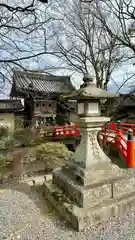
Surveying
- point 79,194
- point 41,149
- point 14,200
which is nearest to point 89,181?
point 79,194

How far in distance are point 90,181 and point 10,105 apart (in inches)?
578

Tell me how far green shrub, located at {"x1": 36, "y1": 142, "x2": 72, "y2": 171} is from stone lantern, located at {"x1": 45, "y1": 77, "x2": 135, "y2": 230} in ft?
7.18

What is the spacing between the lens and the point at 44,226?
290 cm

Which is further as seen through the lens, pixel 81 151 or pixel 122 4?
pixel 122 4

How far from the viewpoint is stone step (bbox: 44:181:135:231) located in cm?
287

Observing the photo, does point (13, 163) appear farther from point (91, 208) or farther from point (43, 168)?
point (91, 208)

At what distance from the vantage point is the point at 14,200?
3.71 metres

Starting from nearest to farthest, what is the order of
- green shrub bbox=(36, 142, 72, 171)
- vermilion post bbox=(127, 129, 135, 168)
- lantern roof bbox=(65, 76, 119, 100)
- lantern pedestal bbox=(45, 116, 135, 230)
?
1. lantern pedestal bbox=(45, 116, 135, 230)
2. lantern roof bbox=(65, 76, 119, 100)
3. vermilion post bbox=(127, 129, 135, 168)
4. green shrub bbox=(36, 142, 72, 171)

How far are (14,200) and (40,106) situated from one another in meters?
13.7

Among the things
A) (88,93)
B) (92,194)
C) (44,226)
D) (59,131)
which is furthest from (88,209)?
(59,131)

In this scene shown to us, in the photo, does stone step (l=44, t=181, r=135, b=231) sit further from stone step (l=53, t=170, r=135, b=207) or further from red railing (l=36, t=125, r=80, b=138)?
red railing (l=36, t=125, r=80, b=138)

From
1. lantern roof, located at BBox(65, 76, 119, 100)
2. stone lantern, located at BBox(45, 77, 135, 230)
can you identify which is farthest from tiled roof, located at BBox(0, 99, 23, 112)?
lantern roof, located at BBox(65, 76, 119, 100)

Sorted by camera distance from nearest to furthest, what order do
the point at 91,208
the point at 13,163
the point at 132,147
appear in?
the point at 91,208
the point at 132,147
the point at 13,163

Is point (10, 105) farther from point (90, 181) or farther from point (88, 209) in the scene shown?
point (88, 209)
